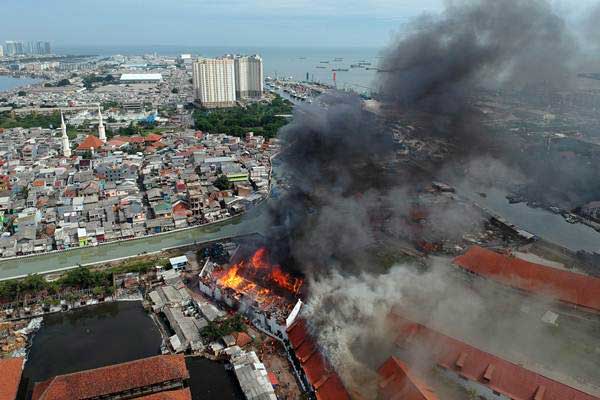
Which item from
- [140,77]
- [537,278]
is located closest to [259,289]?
[537,278]

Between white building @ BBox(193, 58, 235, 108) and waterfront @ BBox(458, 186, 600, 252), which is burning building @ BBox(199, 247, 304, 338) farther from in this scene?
white building @ BBox(193, 58, 235, 108)

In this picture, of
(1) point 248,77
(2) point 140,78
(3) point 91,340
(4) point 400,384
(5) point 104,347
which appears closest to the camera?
(4) point 400,384

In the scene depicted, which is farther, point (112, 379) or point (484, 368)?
point (112, 379)

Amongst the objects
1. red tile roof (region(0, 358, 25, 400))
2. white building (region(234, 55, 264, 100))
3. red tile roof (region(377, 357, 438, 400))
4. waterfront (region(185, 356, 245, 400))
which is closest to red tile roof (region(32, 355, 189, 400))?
red tile roof (region(0, 358, 25, 400))

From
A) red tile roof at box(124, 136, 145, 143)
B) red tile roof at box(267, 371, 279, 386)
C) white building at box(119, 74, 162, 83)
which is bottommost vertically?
red tile roof at box(267, 371, 279, 386)

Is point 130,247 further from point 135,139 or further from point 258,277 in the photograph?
point 135,139
